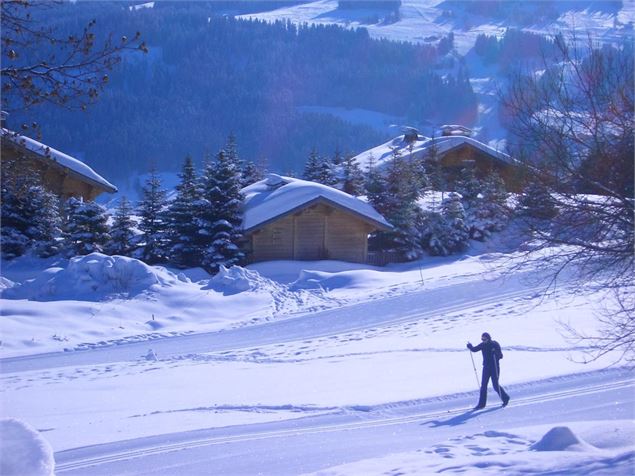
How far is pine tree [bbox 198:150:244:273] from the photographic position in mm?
32281

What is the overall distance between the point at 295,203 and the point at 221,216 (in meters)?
3.24

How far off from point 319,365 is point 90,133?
73.3 meters

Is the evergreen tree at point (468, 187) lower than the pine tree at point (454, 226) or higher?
higher

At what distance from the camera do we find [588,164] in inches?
346

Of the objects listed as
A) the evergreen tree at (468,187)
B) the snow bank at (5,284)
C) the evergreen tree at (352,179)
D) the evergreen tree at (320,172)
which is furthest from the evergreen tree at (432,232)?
the snow bank at (5,284)

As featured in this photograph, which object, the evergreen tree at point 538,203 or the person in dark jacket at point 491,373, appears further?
the person in dark jacket at point 491,373

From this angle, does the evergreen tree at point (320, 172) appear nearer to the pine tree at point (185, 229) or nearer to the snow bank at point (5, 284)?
the pine tree at point (185, 229)

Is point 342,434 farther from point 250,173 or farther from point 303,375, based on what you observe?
point 250,173

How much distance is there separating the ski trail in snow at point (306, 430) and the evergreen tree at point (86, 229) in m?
22.2

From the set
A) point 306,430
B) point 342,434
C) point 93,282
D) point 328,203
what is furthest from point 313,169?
point 342,434

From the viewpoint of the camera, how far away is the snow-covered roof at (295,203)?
32562mm

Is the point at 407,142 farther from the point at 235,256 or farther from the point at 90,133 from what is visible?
the point at 90,133

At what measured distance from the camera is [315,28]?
11556 cm

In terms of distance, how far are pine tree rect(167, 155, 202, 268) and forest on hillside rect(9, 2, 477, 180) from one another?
47116mm
